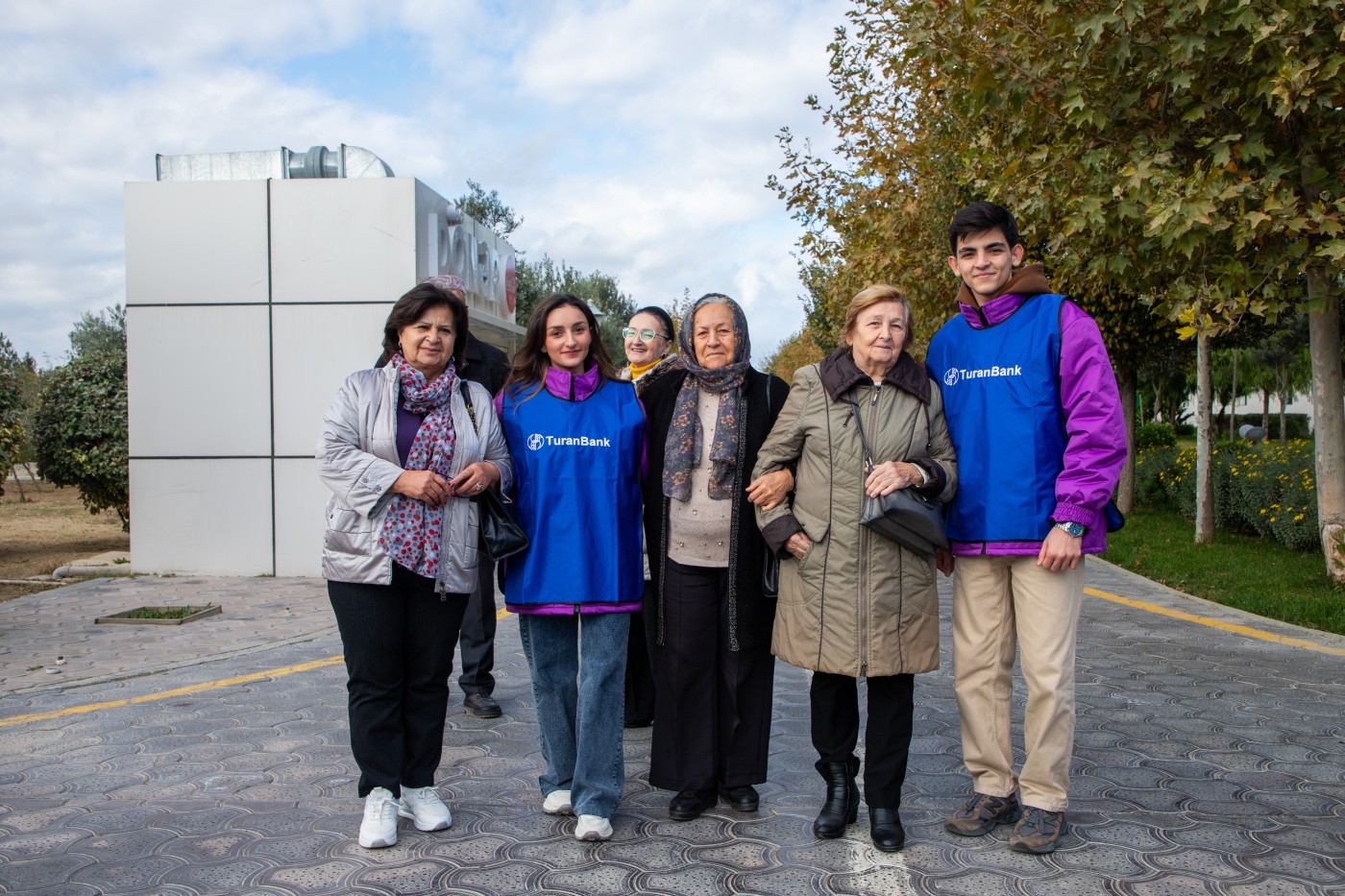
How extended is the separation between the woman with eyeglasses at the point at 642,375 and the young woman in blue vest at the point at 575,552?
0.97 m

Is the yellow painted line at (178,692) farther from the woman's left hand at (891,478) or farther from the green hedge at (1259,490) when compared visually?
the green hedge at (1259,490)

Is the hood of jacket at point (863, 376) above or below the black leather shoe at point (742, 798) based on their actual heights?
above

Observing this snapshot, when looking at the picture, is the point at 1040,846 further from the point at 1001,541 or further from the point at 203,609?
the point at 203,609

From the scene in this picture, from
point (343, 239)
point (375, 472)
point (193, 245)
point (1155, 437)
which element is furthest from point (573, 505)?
point (1155, 437)

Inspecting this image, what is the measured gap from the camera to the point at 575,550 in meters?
3.84

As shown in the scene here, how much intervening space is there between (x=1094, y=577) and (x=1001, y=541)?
7958 mm

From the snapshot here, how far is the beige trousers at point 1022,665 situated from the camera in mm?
3625

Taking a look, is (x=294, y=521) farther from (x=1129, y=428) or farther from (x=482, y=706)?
(x=1129, y=428)

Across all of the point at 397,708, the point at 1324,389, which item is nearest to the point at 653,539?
the point at 397,708

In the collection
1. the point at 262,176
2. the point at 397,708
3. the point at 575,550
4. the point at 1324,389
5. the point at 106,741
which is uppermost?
the point at 262,176

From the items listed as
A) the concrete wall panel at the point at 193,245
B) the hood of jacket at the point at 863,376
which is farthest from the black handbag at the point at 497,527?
the concrete wall panel at the point at 193,245

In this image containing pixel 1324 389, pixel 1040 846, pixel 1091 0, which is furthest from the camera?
pixel 1324 389

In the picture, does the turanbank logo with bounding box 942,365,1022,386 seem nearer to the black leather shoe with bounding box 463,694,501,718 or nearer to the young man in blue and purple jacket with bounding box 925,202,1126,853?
the young man in blue and purple jacket with bounding box 925,202,1126,853

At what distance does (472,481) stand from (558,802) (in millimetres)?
1273
